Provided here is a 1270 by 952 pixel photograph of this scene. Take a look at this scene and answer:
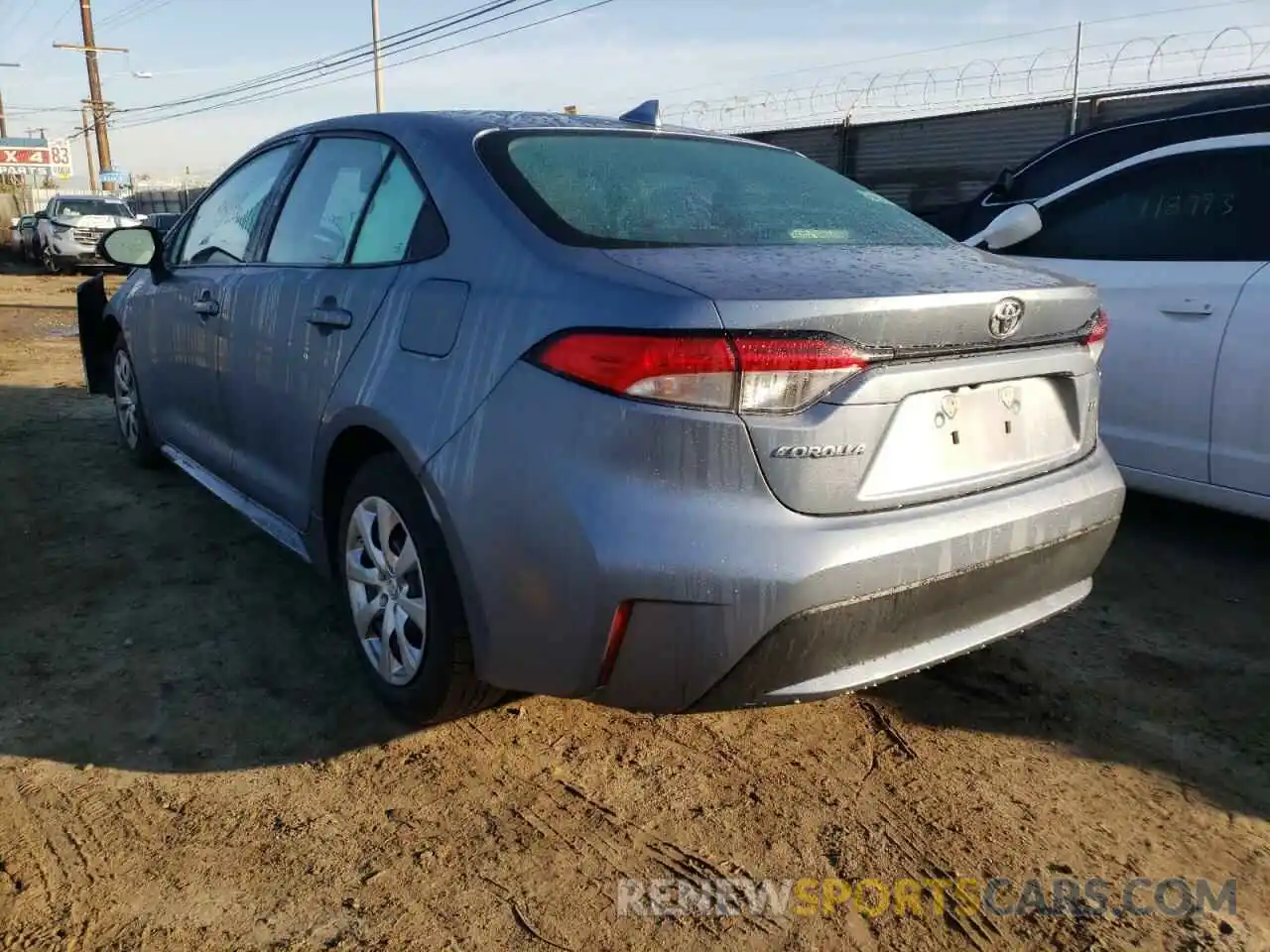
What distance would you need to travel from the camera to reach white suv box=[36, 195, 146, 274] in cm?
2088

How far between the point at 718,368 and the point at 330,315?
1.33 m

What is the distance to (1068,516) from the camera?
8.09ft

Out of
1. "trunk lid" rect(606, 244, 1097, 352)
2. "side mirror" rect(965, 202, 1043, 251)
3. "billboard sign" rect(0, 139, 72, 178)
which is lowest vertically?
"trunk lid" rect(606, 244, 1097, 352)

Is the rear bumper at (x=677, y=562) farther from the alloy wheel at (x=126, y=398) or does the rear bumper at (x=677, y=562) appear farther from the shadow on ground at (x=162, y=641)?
the alloy wheel at (x=126, y=398)

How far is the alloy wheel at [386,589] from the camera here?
252cm

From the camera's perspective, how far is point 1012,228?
4344 millimetres

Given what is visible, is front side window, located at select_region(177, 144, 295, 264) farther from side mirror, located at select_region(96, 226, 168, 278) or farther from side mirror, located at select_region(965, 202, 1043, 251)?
side mirror, located at select_region(965, 202, 1043, 251)

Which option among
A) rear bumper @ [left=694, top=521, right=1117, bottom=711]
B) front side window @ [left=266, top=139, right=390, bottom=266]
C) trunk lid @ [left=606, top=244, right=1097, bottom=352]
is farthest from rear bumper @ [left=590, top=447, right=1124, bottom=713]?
front side window @ [left=266, top=139, right=390, bottom=266]

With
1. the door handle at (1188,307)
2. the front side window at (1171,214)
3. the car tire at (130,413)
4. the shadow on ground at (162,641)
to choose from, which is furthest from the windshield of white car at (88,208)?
the door handle at (1188,307)

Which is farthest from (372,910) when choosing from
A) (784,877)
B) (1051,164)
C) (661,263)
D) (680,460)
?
(1051,164)

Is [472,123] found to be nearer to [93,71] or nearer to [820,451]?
[820,451]

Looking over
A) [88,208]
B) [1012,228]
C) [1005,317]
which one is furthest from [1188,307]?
[88,208]

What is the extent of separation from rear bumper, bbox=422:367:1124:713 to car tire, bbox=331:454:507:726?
0.33 ft

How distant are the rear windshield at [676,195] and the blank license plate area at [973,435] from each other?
54cm
